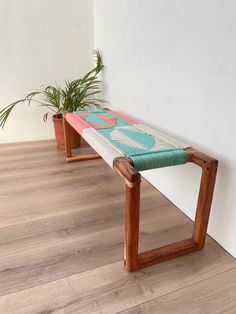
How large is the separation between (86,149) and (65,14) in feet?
4.22

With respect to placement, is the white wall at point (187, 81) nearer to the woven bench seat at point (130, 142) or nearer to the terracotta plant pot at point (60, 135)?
the woven bench seat at point (130, 142)

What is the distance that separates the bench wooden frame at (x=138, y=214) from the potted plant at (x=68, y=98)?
139 cm

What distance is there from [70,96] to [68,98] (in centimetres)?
3

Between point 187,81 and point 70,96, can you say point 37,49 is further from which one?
point 187,81

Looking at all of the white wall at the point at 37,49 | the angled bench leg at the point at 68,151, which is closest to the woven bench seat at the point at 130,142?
the angled bench leg at the point at 68,151

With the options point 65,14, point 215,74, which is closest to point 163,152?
point 215,74

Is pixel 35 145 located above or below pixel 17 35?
below

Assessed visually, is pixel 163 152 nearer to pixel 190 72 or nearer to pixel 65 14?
pixel 190 72

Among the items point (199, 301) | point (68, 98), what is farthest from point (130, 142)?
point (68, 98)

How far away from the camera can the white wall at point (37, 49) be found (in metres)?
2.25

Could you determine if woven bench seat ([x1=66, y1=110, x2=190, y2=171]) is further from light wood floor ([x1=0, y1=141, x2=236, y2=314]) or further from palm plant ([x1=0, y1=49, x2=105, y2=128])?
palm plant ([x1=0, y1=49, x2=105, y2=128])

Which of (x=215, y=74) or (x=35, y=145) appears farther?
(x=35, y=145)

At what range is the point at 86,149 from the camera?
96.5 inches

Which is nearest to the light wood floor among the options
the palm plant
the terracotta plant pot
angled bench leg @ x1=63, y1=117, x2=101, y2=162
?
angled bench leg @ x1=63, y1=117, x2=101, y2=162
